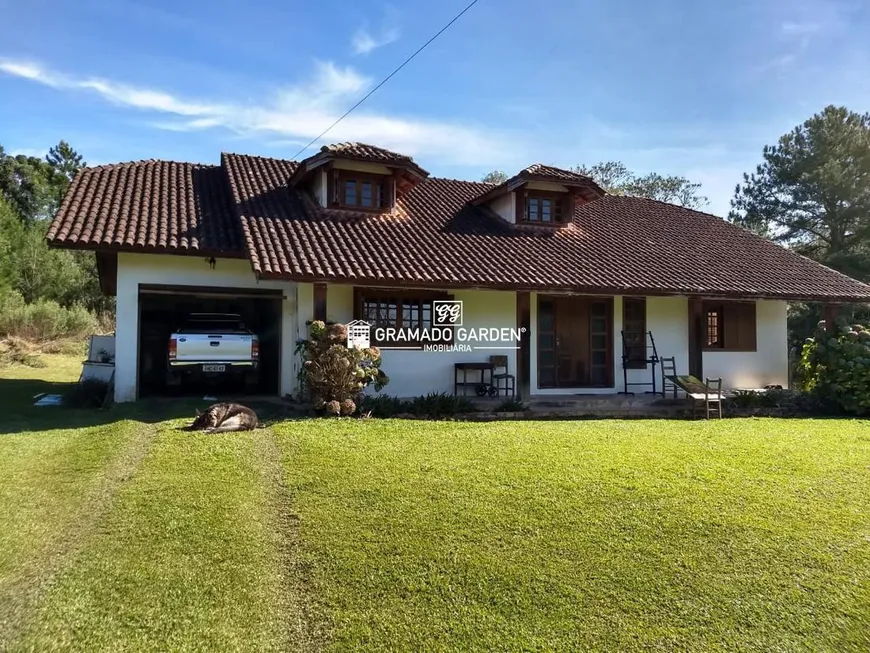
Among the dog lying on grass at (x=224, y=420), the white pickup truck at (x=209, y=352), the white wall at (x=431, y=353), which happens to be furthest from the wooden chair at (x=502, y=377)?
the dog lying on grass at (x=224, y=420)

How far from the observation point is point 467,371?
39.2 feet

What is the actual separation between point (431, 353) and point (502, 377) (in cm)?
158

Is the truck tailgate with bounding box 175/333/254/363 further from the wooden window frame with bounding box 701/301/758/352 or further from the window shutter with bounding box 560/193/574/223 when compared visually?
the wooden window frame with bounding box 701/301/758/352

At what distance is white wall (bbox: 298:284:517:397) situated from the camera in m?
11.4

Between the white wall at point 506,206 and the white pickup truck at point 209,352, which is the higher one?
the white wall at point 506,206

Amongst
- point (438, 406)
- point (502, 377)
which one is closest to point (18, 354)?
point (438, 406)

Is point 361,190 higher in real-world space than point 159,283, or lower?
higher

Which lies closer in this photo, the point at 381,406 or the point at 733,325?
the point at 381,406

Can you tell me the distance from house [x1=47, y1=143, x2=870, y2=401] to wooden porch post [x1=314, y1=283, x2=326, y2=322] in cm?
4

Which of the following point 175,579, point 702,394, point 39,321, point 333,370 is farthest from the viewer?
point 39,321

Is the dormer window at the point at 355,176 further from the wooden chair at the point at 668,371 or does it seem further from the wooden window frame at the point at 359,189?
the wooden chair at the point at 668,371

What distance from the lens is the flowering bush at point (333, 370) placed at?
9.34 metres

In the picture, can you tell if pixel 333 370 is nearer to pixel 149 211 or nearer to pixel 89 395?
pixel 89 395

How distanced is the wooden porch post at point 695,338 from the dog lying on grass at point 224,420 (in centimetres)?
948
